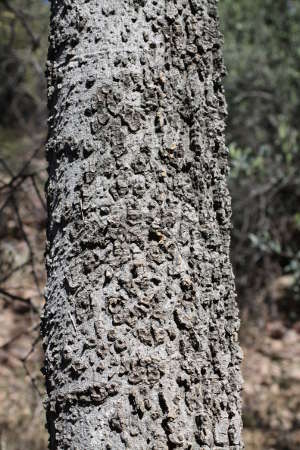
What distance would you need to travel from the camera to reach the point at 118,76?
1.30m

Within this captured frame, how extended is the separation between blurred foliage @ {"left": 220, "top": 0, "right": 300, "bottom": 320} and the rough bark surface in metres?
4.30

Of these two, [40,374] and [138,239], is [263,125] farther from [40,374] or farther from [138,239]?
[138,239]

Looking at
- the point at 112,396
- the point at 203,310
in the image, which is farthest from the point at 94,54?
the point at 112,396

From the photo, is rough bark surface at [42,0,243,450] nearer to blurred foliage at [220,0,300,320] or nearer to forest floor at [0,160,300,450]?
forest floor at [0,160,300,450]

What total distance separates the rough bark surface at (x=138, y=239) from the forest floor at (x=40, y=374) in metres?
2.65

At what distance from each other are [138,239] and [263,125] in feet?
19.5

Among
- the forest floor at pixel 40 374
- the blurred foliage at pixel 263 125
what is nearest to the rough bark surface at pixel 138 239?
the forest floor at pixel 40 374

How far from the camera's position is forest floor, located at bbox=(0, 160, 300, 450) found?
4676 mm

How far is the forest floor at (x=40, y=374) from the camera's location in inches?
184

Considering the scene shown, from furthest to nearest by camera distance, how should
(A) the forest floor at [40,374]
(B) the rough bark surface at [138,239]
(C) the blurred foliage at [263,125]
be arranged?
1. (C) the blurred foliage at [263,125]
2. (A) the forest floor at [40,374]
3. (B) the rough bark surface at [138,239]

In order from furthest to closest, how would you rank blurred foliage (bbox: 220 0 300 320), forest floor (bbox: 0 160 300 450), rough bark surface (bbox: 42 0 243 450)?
1. blurred foliage (bbox: 220 0 300 320)
2. forest floor (bbox: 0 160 300 450)
3. rough bark surface (bbox: 42 0 243 450)

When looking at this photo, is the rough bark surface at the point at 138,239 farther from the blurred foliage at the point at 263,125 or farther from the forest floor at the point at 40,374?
the blurred foliage at the point at 263,125

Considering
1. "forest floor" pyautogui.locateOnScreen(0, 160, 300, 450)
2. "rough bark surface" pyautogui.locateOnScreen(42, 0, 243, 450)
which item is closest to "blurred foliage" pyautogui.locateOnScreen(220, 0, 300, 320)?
"forest floor" pyautogui.locateOnScreen(0, 160, 300, 450)

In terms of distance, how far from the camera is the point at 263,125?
22.7ft
